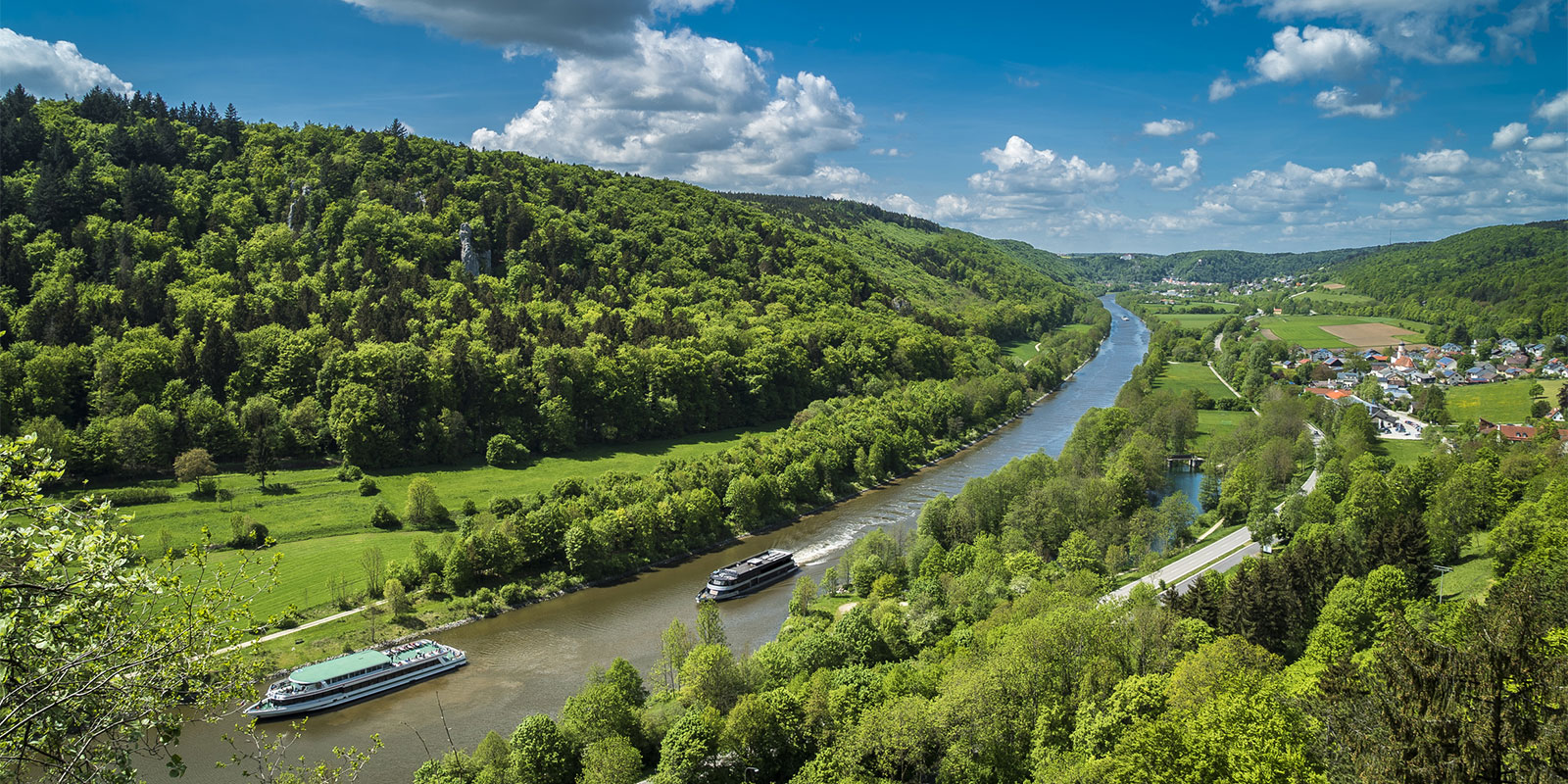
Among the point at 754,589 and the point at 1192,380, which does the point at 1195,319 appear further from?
the point at 754,589

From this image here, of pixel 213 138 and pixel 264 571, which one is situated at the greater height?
pixel 213 138

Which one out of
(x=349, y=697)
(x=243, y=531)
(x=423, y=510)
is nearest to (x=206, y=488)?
(x=243, y=531)

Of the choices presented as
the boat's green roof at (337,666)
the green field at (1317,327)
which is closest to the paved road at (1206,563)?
the boat's green roof at (337,666)

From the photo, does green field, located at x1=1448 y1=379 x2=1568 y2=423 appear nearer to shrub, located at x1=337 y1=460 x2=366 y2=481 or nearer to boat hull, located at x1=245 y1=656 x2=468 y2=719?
boat hull, located at x1=245 y1=656 x2=468 y2=719

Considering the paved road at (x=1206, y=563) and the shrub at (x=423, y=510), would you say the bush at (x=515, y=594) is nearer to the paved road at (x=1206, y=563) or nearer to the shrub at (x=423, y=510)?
the shrub at (x=423, y=510)

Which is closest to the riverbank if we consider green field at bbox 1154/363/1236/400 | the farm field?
the farm field

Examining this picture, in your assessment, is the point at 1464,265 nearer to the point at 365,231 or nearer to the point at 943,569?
the point at 943,569

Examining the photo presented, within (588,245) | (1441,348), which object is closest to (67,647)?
(588,245)
